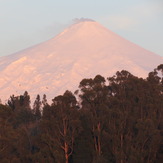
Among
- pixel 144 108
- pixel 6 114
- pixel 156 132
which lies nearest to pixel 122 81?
pixel 144 108

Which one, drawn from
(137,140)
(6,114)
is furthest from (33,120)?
(137,140)

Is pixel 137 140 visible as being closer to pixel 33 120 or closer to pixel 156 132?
pixel 156 132

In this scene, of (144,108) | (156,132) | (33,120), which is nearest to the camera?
(156,132)

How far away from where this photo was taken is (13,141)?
260ft

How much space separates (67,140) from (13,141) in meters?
7.64

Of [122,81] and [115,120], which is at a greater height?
[122,81]

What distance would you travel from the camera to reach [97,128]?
265 feet

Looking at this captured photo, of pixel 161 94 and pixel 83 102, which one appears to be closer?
pixel 83 102

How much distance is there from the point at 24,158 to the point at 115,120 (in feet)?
48.0

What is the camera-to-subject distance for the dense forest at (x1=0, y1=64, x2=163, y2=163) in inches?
3041

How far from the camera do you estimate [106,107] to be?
80.3 m

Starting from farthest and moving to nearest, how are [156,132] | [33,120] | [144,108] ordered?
[33,120] → [144,108] → [156,132]

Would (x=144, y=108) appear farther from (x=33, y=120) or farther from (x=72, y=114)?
(x=33, y=120)

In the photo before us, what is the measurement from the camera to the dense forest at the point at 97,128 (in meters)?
77.2
